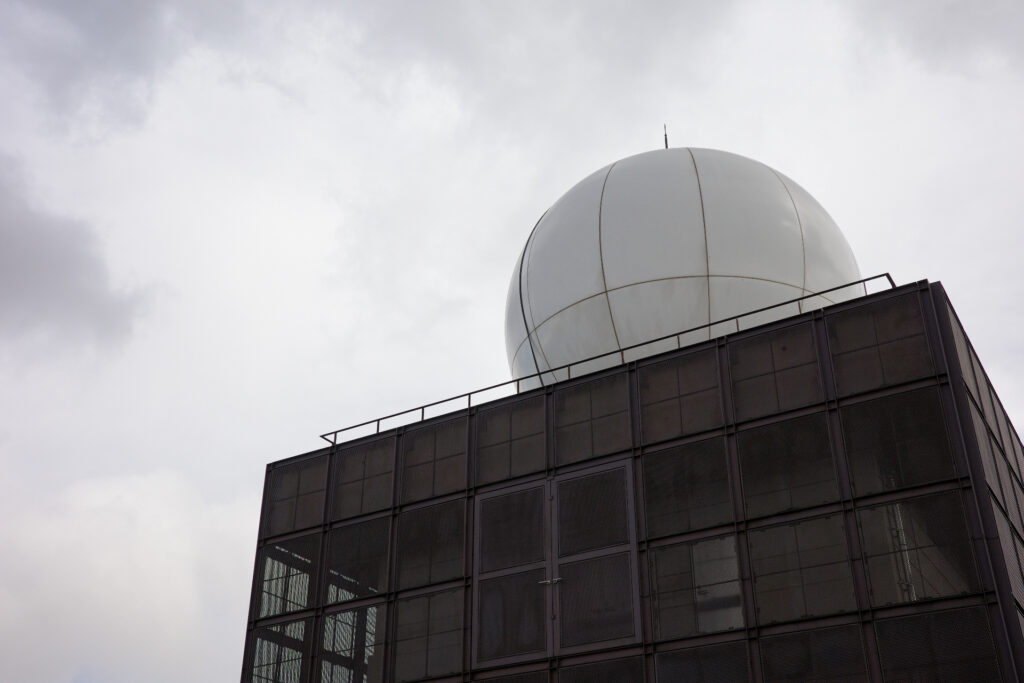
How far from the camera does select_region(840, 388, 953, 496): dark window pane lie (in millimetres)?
21375

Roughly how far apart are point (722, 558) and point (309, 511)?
37.2 ft

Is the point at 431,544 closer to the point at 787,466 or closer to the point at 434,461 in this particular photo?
the point at 434,461

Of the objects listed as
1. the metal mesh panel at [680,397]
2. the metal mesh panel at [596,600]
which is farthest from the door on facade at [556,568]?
the metal mesh panel at [680,397]

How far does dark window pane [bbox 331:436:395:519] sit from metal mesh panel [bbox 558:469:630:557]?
500 cm

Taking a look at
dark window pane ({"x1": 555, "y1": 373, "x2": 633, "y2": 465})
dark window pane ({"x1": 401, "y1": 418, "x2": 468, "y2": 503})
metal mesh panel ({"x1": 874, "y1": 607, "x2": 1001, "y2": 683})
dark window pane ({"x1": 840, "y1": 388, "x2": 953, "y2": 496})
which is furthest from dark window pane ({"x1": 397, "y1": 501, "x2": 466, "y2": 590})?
metal mesh panel ({"x1": 874, "y1": 607, "x2": 1001, "y2": 683})

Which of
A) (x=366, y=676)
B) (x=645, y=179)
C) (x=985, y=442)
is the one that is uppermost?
(x=645, y=179)

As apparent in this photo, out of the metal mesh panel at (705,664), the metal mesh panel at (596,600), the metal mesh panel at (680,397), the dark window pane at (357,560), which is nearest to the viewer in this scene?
the metal mesh panel at (705,664)

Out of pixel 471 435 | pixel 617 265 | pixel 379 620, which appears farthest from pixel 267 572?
pixel 617 265

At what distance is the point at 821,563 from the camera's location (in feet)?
70.3

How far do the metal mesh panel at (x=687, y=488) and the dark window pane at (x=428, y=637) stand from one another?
508 cm

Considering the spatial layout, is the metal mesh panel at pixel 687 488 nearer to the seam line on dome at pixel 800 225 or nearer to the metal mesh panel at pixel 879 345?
the metal mesh panel at pixel 879 345

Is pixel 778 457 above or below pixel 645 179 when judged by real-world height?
below

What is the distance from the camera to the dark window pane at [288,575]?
2744 centimetres

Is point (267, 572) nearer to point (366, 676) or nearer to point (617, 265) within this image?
point (366, 676)
